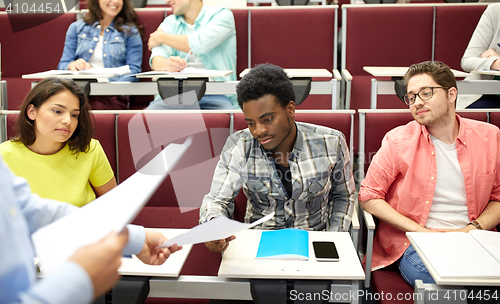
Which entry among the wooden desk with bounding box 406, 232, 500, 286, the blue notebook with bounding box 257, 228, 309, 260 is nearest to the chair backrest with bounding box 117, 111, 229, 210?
the blue notebook with bounding box 257, 228, 309, 260

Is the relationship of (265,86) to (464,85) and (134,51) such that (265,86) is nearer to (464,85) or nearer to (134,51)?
(464,85)

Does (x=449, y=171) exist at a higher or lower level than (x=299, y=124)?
lower

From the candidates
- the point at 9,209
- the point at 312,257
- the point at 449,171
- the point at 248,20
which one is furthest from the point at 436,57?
the point at 9,209

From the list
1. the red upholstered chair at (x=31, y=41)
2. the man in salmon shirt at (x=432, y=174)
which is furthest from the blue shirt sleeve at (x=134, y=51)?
the man in salmon shirt at (x=432, y=174)

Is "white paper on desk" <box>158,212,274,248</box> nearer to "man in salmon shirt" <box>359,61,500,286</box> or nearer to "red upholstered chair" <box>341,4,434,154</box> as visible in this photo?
"man in salmon shirt" <box>359,61,500,286</box>

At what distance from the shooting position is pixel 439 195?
62.1 inches

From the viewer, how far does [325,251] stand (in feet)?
3.87

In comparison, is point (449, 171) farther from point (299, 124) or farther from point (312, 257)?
point (312, 257)

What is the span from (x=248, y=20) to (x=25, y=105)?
69.1 inches

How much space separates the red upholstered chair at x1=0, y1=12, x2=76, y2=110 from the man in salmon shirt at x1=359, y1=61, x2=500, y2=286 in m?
2.44

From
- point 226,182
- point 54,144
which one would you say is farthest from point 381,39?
point 54,144

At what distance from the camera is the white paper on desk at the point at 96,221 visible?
1.93ft

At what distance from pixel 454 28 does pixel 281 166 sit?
204 centimetres

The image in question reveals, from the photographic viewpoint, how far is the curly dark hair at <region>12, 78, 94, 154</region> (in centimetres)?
154
